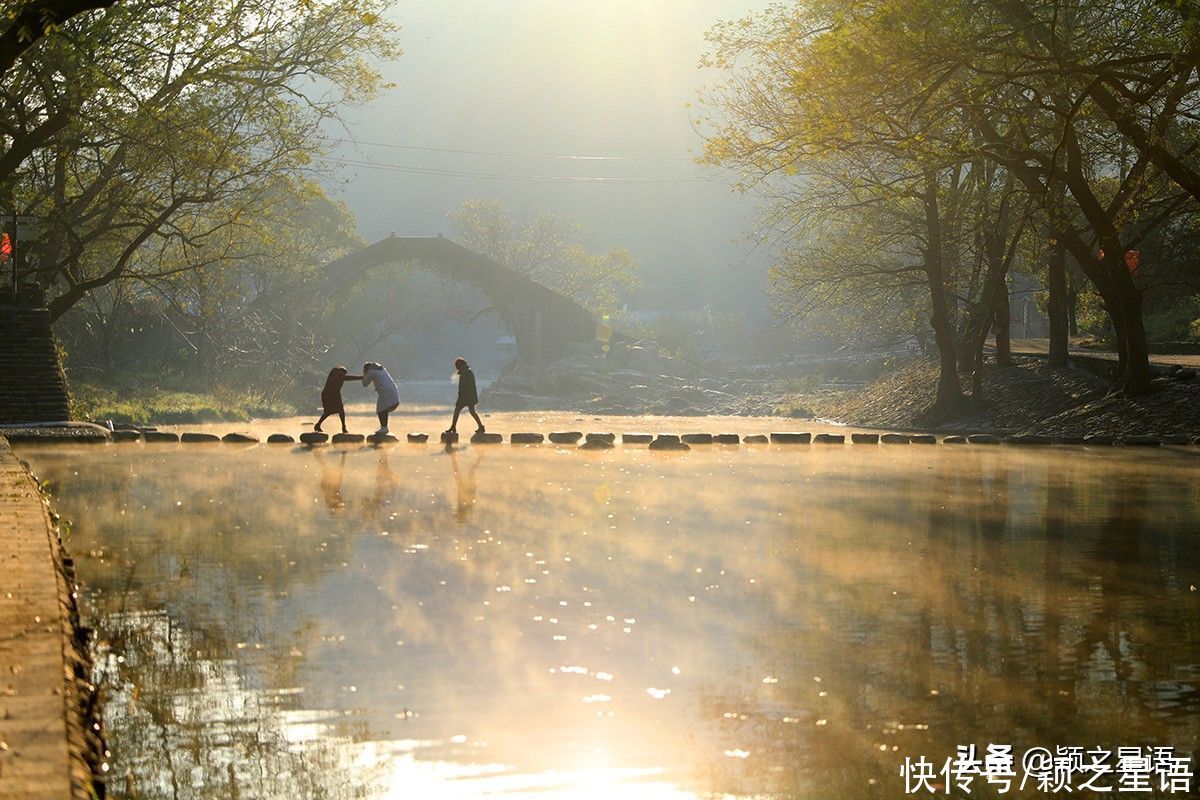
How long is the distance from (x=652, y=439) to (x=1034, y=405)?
10.0m

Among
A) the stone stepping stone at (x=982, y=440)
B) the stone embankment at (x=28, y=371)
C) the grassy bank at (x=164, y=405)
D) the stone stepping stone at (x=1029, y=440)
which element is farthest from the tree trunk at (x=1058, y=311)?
the stone embankment at (x=28, y=371)

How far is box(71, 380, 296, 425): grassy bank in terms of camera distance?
34.7m

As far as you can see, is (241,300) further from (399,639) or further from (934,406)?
(399,639)

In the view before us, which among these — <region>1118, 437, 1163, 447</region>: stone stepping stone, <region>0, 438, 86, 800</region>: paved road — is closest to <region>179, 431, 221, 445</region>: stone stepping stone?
<region>0, 438, 86, 800</region>: paved road

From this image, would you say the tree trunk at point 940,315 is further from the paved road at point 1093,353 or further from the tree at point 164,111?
the tree at point 164,111

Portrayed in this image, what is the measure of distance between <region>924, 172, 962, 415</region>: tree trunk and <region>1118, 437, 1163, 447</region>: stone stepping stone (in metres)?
9.18

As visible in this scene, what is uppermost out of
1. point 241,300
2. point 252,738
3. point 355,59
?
point 355,59

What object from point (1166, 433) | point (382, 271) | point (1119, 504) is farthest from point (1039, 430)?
point (382, 271)

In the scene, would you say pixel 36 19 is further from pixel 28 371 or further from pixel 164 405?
pixel 164 405

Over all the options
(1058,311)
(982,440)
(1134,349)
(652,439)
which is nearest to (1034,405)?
(1058,311)

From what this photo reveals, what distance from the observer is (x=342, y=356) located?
266ft

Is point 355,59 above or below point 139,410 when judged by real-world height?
above

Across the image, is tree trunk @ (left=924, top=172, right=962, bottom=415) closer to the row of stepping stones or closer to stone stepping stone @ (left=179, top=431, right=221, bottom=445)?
the row of stepping stones

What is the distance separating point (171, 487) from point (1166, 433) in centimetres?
1788
